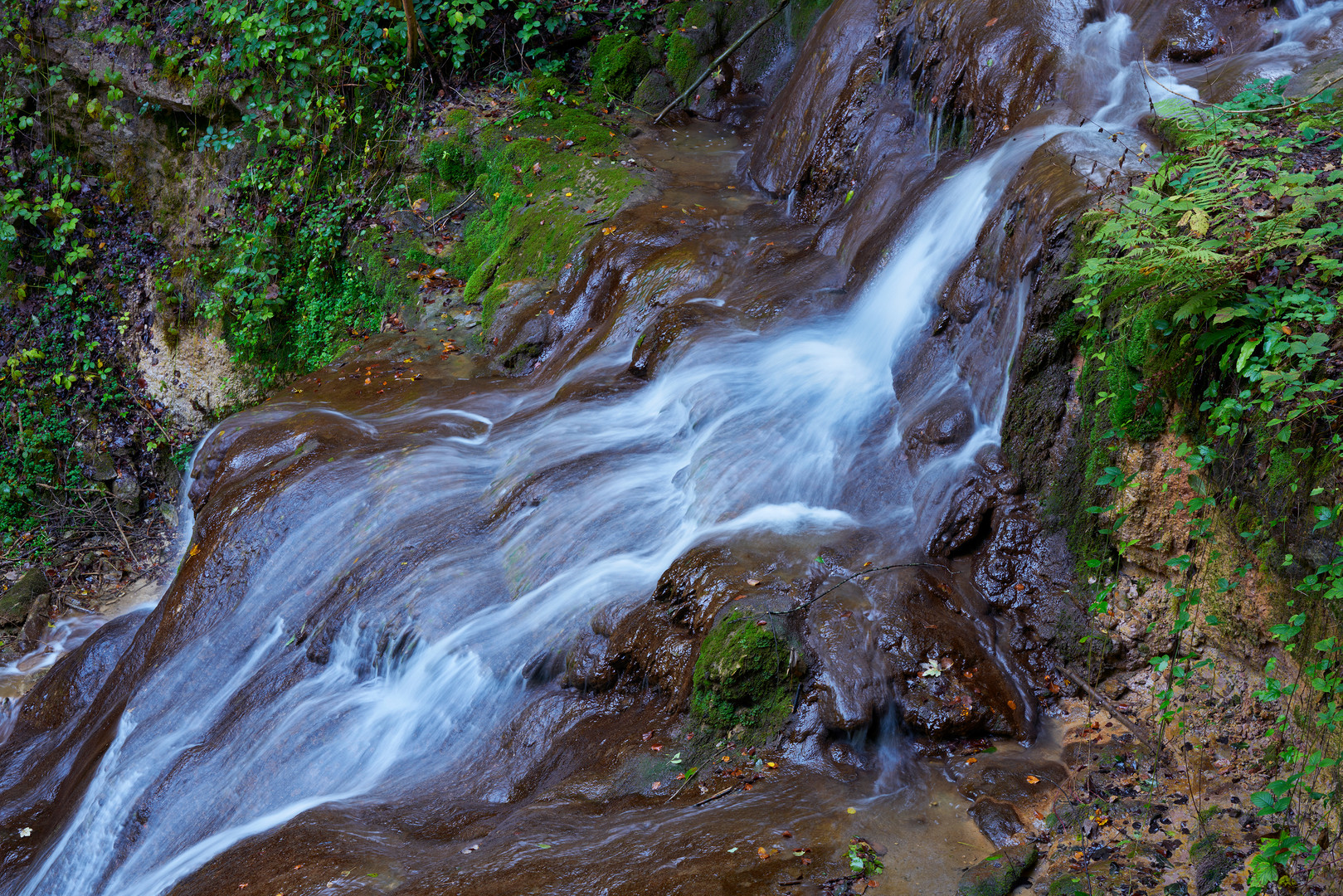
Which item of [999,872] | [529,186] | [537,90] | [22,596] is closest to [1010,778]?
[999,872]

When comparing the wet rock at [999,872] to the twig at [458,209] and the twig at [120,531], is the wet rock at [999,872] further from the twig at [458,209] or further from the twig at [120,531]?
the twig at [120,531]

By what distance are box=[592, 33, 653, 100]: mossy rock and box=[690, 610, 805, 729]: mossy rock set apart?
8295 millimetres

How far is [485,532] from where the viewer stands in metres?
5.95

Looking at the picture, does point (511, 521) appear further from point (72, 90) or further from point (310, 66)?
point (72, 90)

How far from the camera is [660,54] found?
424 inches

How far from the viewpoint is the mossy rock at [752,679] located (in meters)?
4.26

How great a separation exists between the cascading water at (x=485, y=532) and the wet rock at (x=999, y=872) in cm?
77

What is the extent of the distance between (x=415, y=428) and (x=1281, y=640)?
5738 millimetres

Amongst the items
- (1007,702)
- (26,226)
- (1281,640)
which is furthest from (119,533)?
(1281,640)

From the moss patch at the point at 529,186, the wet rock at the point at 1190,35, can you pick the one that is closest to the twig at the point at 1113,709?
the wet rock at the point at 1190,35

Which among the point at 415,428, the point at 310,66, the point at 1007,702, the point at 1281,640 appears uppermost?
the point at 310,66

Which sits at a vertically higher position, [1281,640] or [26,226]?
[26,226]

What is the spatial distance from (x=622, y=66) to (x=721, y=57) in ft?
4.30

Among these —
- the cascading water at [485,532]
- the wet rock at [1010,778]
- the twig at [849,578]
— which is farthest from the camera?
the cascading water at [485,532]
